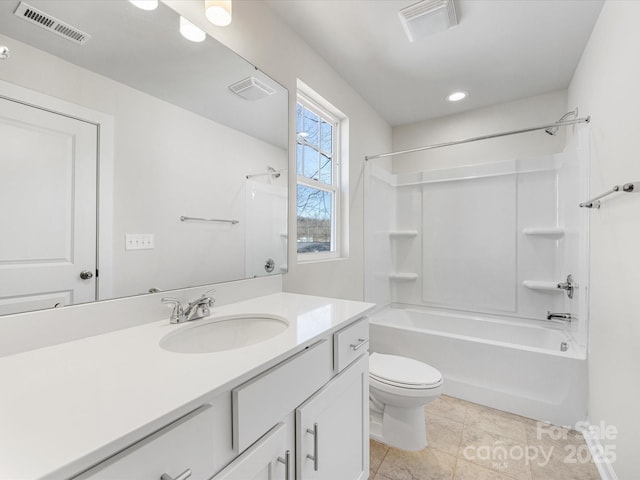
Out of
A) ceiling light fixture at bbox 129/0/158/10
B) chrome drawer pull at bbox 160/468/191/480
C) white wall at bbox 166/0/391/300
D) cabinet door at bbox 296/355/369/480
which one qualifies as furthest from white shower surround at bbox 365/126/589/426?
chrome drawer pull at bbox 160/468/191/480

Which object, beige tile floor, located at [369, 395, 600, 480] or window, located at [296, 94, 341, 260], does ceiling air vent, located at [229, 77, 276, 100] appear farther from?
beige tile floor, located at [369, 395, 600, 480]

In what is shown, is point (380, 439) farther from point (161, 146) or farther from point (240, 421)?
point (161, 146)

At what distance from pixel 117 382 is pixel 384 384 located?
55.4 inches

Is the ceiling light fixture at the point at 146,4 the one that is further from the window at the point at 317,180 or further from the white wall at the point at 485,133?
the white wall at the point at 485,133

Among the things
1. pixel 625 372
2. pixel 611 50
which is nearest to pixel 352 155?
pixel 611 50

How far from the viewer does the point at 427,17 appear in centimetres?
169

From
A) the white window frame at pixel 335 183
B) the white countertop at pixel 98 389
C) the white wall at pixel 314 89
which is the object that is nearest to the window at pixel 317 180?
the white window frame at pixel 335 183

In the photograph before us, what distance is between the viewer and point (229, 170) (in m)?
1.44

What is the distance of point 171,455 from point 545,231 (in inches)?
121

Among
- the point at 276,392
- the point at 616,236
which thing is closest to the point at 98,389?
the point at 276,392

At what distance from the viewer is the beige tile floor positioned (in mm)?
1494

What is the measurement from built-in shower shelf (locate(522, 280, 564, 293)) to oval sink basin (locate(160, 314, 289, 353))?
2526mm

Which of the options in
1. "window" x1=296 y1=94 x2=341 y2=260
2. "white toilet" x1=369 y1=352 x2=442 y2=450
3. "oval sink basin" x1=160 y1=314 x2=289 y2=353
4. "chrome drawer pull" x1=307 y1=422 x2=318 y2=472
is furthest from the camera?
"window" x1=296 y1=94 x2=341 y2=260

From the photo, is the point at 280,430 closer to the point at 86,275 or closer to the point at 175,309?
the point at 175,309
